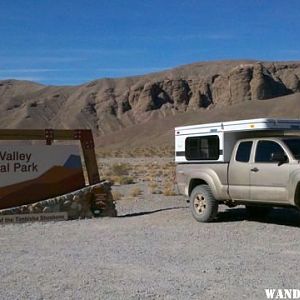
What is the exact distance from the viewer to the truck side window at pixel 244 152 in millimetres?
13961

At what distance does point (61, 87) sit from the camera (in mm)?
189375

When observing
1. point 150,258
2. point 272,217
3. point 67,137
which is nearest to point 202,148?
point 272,217

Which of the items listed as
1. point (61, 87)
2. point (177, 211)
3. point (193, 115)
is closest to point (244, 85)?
point (193, 115)

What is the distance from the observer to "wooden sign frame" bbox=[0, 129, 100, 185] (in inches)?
636

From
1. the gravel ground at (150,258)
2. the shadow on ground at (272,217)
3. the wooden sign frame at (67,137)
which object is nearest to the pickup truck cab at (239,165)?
the shadow on ground at (272,217)

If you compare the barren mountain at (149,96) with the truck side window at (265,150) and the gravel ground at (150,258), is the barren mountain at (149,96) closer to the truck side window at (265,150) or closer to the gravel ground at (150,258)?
the truck side window at (265,150)

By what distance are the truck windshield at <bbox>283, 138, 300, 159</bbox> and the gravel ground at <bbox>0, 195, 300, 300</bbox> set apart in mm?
1497

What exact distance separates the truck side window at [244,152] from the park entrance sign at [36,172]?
4526mm

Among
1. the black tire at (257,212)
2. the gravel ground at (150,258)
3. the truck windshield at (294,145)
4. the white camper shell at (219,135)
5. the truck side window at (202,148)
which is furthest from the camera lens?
the black tire at (257,212)

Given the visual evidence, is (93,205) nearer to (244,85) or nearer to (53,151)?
(53,151)

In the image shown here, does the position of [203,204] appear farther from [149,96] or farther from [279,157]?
[149,96]

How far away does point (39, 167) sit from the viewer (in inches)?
642

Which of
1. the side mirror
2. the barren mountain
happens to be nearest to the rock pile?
the side mirror

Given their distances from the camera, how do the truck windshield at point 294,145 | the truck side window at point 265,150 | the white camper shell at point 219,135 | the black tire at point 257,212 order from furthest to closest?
the black tire at point 257,212 → the white camper shell at point 219,135 → the truck side window at point 265,150 → the truck windshield at point 294,145
